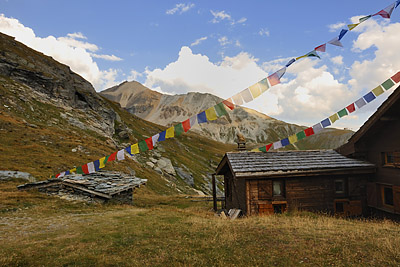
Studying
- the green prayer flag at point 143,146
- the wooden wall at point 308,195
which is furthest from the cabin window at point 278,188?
the green prayer flag at point 143,146

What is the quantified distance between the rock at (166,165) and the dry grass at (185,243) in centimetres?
3984

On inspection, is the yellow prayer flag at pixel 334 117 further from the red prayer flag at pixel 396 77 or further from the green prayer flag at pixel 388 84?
the red prayer flag at pixel 396 77

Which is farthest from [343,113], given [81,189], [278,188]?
[81,189]

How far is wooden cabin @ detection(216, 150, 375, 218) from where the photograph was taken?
15062mm

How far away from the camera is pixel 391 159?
14789 mm

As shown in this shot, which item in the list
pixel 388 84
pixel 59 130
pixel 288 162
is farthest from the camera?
pixel 59 130

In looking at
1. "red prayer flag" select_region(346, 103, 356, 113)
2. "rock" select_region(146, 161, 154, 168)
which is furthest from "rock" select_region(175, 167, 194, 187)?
"red prayer flag" select_region(346, 103, 356, 113)

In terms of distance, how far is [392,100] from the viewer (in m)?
13.5

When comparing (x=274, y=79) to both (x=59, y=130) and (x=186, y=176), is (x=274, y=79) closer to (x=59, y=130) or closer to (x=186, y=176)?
(x=59, y=130)

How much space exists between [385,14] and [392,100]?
4.53m

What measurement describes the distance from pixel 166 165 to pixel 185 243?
4684 cm

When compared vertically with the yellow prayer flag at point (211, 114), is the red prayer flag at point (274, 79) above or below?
above

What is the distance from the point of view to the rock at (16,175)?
20.6m

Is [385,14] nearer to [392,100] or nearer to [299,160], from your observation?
[392,100]
